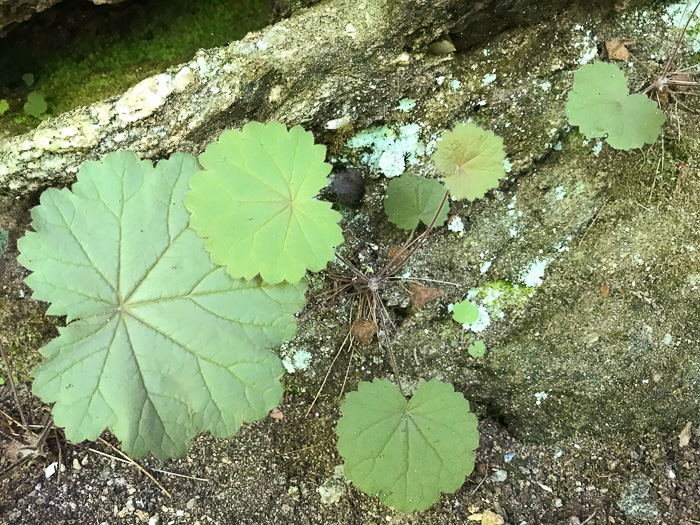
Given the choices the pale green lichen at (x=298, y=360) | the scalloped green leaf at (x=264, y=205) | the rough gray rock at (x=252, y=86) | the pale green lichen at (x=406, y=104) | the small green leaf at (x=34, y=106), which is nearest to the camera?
the scalloped green leaf at (x=264, y=205)

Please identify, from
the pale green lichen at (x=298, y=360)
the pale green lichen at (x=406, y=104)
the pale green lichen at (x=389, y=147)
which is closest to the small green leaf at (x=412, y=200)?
the pale green lichen at (x=389, y=147)

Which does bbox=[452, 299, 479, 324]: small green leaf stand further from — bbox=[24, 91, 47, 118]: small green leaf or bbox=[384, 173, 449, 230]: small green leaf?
bbox=[24, 91, 47, 118]: small green leaf

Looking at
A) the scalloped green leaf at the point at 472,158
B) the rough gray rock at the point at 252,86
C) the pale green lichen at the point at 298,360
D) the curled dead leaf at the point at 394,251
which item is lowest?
the pale green lichen at the point at 298,360

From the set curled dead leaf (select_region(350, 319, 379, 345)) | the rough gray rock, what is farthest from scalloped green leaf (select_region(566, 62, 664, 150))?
curled dead leaf (select_region(350, 319, 379, 345))

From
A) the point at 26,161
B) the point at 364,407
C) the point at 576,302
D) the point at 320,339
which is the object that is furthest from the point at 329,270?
the point at 26,161

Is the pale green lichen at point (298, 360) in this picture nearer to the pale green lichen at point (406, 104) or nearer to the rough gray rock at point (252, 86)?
the rough gray rock at point (252, 86)

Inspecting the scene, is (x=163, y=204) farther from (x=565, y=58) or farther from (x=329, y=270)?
(x=565, y=58)
